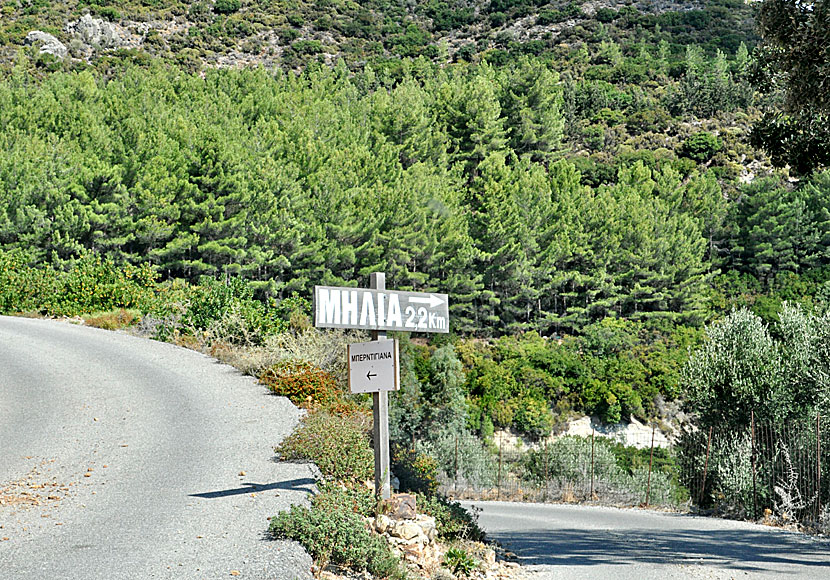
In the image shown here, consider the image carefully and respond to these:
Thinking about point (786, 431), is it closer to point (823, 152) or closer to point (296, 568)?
point (823, 152)

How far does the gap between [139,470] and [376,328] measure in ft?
13.1

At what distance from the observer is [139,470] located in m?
10.6

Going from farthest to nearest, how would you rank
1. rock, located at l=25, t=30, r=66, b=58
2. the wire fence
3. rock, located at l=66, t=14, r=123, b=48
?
rock, located at l=66, t=14, r=123, b=48 < rock, located at l=25, t=30, r=66, b=58 < the wire fence

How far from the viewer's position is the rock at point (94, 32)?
98.0 metres

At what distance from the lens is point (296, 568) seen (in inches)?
282

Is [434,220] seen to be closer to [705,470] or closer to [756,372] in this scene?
[756,372]

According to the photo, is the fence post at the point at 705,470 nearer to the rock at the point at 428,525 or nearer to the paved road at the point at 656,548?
the paved road at the point at 656,548

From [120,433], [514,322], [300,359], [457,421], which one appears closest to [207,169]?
[457,421]

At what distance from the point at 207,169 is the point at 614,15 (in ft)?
336

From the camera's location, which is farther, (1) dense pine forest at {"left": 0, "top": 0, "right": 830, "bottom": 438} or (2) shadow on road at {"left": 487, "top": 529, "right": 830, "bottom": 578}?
(1) dense pine forest at {"left": 0, "top": 0, "right": 830, "bottom": 438}

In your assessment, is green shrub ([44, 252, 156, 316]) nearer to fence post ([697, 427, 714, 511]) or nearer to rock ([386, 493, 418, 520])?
fence post ([697, 427, 714, 511])

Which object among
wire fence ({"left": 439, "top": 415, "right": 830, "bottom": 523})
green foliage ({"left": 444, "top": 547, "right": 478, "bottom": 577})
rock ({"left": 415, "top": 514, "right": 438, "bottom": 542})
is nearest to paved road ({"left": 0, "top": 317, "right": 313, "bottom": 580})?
rock ({"left": 415, "top": 514, "right": 438, "bottom": 542})

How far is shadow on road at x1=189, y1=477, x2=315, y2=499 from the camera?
9.34 metres

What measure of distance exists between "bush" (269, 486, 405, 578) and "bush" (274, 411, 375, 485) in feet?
5.81
